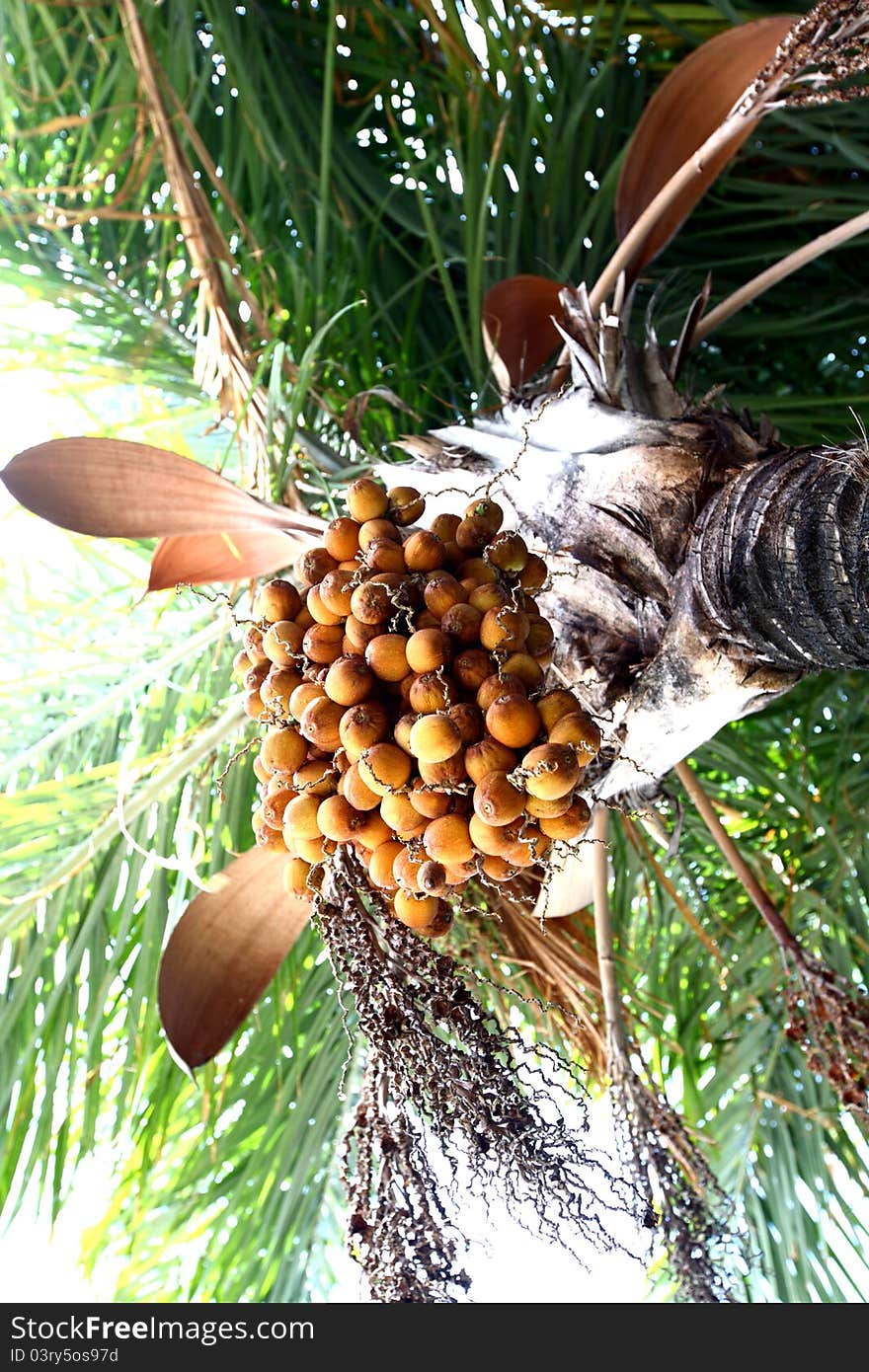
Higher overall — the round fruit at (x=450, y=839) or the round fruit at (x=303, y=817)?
the round fruit at (x=303, y=817)

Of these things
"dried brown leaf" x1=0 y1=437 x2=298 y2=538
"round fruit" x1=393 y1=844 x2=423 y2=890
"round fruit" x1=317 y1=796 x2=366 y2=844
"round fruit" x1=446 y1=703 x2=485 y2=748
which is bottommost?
"round fruit" x1=393 y1=844 x2=423 y2=890

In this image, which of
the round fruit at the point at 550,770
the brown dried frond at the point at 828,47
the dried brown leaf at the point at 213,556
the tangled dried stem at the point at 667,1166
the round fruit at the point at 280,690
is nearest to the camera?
the round fruit at the point at 550,770

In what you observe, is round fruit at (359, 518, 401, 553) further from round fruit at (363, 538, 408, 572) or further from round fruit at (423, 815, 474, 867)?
round fruit at (423, 815, 474, 867)

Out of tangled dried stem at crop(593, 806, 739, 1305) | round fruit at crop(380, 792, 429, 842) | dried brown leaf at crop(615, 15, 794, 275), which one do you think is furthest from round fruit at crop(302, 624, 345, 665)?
dried brown leaf at crop(615, 15, 794, 275)

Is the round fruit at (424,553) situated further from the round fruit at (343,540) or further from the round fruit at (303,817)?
the round fruit at (303,817)

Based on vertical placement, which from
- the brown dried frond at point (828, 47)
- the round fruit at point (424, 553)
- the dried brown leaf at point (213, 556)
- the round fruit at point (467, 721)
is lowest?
the round fruit at point (467, 721)

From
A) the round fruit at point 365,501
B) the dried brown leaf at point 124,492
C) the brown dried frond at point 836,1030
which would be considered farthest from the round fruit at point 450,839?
the brown dried frond at point 836,1030

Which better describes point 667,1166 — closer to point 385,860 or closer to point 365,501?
point 385,860
